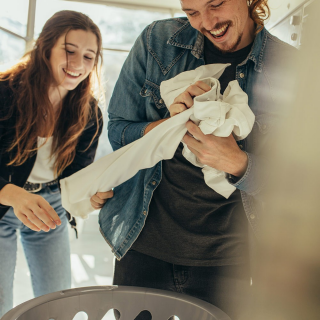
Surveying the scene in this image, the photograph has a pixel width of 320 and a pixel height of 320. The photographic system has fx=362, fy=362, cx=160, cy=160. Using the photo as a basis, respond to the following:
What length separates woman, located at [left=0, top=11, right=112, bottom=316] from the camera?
4.68 ft

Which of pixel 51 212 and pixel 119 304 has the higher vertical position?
pixel 51 212

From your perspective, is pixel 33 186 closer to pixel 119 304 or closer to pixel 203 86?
pixel 119 304

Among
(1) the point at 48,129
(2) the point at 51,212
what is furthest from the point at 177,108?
(1) the point at 48,129

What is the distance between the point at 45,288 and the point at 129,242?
845 mm

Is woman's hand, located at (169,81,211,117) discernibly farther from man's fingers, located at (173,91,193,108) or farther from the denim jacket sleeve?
the denim jacket sleeve

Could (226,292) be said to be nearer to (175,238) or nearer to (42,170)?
(175,238)

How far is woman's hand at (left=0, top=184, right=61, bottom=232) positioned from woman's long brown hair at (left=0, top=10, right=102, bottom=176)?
367 mm

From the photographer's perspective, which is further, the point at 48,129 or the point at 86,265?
the point at 86,265

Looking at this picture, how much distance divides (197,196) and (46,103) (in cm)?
88

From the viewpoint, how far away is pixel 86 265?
2.71 meters

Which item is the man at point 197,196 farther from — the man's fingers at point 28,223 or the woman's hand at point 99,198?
the man's fingers at point 28,223

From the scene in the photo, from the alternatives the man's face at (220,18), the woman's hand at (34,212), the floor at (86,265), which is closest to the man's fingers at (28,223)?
the woman's hand at (34,212)

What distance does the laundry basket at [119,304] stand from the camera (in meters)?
0.78

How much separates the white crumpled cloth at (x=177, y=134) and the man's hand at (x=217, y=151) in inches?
0.9
